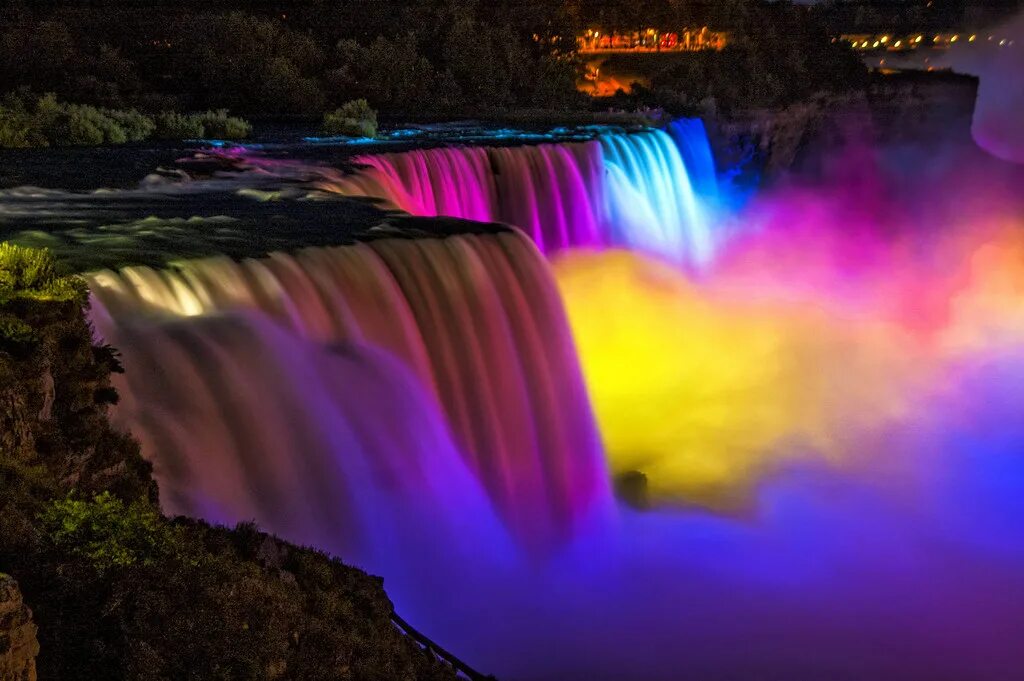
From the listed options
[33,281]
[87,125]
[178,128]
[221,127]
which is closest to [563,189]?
[221,127]

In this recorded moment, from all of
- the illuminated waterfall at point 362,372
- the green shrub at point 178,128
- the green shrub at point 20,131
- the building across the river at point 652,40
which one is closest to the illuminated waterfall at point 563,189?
the illuminated waterfall at point 362,372

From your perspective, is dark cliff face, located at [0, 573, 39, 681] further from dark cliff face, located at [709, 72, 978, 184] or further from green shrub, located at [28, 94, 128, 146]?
dark cliff face, located at [709, 72, 978, 184]

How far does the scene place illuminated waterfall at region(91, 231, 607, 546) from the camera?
597cm

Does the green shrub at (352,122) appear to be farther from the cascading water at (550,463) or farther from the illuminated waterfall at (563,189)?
the cascading water at (550,463)

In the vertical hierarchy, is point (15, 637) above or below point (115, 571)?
above

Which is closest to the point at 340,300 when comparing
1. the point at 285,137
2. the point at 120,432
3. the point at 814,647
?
the point at 120,432

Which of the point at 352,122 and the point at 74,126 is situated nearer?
the point at 74,126

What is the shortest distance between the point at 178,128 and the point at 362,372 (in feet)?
38.7

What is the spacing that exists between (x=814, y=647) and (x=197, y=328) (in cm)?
552

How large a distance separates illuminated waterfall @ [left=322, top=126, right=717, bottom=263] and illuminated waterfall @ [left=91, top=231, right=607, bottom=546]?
2756 mm

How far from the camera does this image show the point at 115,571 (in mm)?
3488

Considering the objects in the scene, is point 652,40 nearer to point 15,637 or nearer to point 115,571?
point 115,571

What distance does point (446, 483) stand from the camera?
24.0 ft

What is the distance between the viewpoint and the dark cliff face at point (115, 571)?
3.30 m
